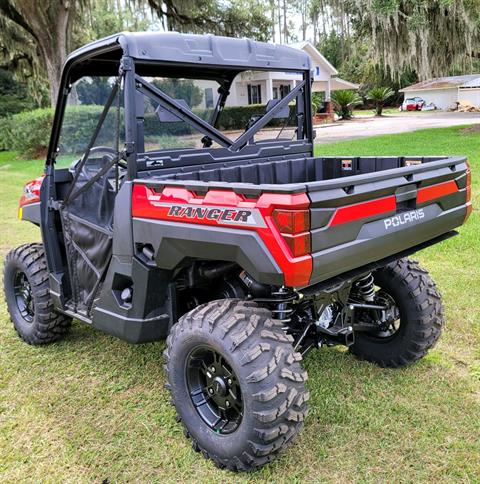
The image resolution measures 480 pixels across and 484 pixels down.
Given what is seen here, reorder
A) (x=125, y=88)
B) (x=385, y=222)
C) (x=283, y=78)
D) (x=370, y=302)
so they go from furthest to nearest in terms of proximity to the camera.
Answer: (x=283, y=78), (x=370, y=302), (x=125, y=88), (x=385, y=222)

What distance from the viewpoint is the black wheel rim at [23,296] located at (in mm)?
3980

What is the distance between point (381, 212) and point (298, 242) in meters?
0.56

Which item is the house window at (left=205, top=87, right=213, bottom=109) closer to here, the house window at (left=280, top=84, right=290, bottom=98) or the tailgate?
the house window at (left=280, top=84, right=290, bottom=98)

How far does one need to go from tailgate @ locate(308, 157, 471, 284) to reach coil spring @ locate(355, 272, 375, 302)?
49 centimetres

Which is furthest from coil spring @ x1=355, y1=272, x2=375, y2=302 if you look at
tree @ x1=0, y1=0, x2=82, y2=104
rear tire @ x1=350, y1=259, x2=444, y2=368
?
tree @ x1=0, y1=0, x2=82, y2=104

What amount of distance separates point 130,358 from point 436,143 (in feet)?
43.7

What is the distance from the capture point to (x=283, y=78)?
3.71 meters

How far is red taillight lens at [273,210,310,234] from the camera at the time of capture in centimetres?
215

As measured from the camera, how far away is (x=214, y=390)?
2666 mm

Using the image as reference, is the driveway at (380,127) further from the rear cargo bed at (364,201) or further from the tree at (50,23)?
the rear cargo bed at (364,201)

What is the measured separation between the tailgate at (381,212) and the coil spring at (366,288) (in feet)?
1.62

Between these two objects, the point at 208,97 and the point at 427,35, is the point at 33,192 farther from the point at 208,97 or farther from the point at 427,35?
the point at 427,35

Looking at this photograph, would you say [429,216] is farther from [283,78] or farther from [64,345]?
[64,345]

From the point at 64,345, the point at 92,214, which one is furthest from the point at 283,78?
the point at 64,345
